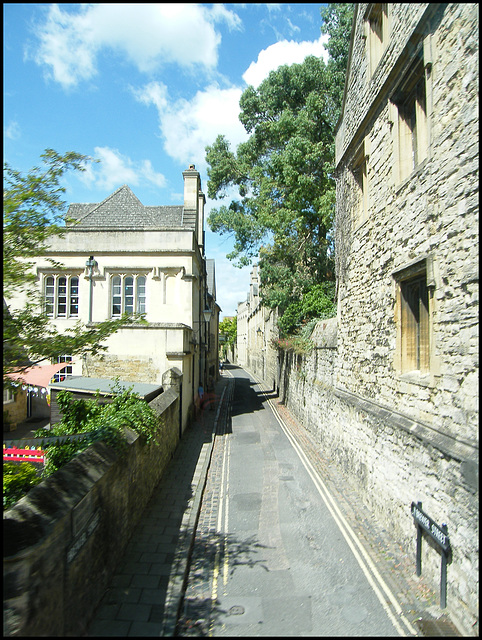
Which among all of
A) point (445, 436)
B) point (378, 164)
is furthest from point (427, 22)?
point (445, 436)

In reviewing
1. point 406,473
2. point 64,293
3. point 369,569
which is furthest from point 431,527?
point 64,293

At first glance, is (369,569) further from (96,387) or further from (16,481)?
(96,387)

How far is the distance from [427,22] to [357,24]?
448 centimetres

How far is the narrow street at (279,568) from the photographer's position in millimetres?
5457

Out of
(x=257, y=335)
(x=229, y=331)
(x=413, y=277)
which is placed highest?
(x=229, y=331)

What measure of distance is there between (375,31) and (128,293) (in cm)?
1230

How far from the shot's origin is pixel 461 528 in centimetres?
532

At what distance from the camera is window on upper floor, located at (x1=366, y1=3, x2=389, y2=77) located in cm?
890

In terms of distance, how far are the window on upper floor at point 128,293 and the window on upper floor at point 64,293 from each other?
1.49 meters

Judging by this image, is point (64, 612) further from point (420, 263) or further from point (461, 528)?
point (420, 263)

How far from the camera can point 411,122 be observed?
783 cm

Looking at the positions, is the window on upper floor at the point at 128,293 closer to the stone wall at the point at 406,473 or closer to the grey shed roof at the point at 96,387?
the grey shed roof at the point at 96,387

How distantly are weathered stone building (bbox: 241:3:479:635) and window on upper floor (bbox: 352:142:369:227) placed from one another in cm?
3

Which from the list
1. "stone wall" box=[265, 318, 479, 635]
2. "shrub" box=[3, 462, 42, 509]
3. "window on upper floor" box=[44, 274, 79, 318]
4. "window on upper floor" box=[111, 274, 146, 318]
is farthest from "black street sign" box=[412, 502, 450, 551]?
"window on upper floor" box=[44, 274, 79, 318]
